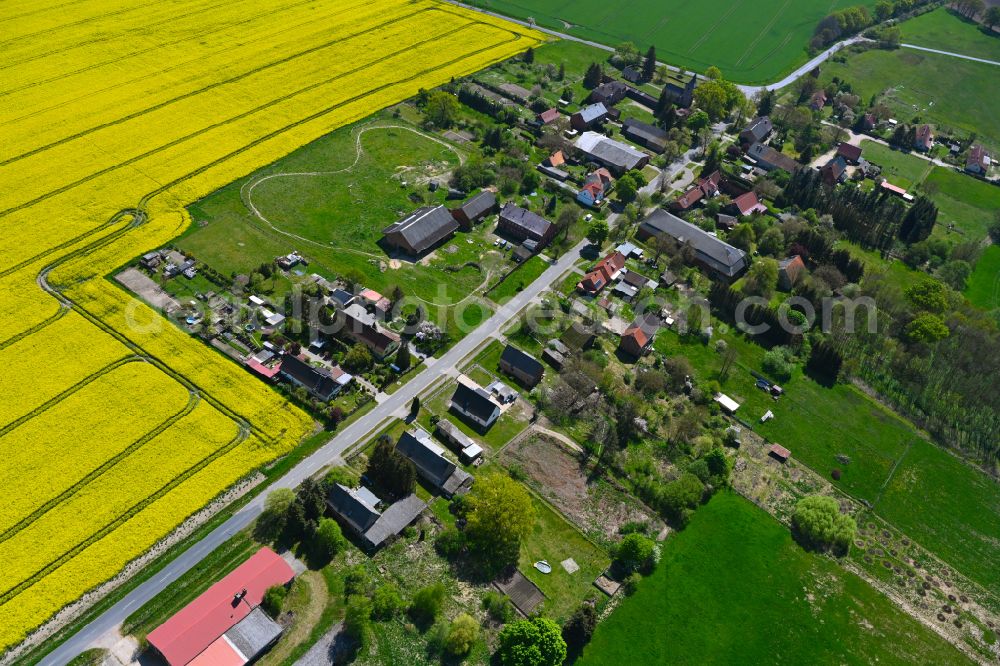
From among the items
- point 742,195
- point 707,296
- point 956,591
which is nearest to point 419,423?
point 707,296

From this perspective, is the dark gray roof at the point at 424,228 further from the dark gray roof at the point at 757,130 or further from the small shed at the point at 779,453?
the dark gray roof at the point at 757,130

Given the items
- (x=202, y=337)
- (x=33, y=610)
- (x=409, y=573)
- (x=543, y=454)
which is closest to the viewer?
(x=33, y=610)

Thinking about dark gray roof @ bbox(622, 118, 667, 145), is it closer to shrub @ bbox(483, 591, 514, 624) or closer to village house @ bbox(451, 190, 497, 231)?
village house @ bbox(451, 190, 497, 231)

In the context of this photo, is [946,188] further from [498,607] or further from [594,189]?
[498,607]

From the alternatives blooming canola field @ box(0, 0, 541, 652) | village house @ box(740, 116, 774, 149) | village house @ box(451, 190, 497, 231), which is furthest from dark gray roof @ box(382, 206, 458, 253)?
village house @ box(740, 116, 774, 149)

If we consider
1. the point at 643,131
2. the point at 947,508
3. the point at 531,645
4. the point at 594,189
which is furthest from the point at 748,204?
the point at 531,645

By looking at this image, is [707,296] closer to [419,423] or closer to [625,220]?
[625,220]

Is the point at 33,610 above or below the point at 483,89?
below
